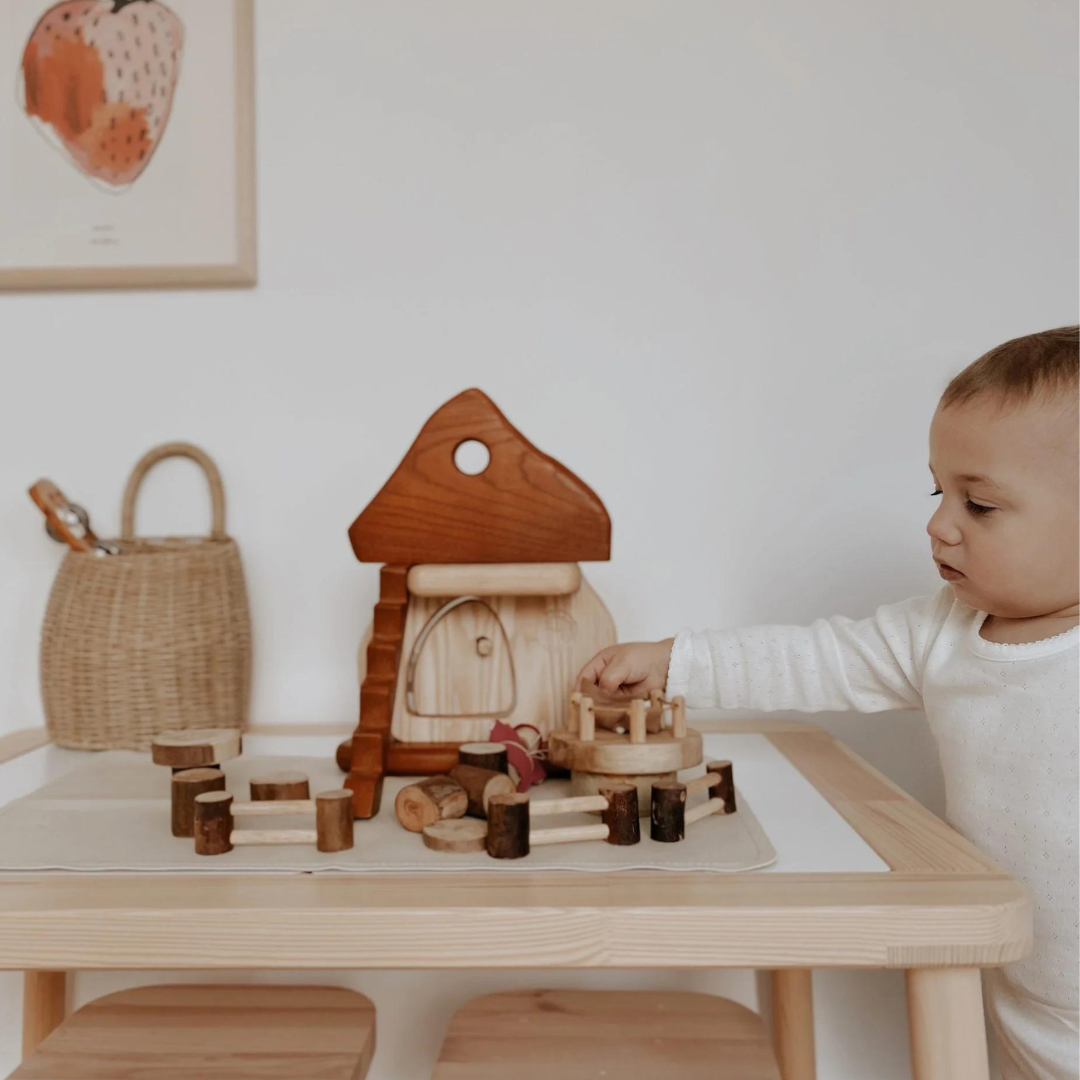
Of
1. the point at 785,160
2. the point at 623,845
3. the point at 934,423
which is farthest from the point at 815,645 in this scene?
the point at 785,160

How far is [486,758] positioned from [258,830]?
0.55 feet

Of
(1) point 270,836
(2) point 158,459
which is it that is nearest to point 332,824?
(1) point 270,836

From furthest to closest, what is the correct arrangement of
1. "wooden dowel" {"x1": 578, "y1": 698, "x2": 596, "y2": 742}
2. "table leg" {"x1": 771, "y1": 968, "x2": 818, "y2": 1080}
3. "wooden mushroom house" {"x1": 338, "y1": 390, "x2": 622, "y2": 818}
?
"table leg" {"x1": 771, "y1": 968, "x2": 818, "y2": 1080}, "wooden mushroom house" {"x1": 338, "y1": 390, "x2": 622, "y2": 818}, "wooden dowel" {"x1": 578, "y1": 698, "x2": 596, "y2": 742}

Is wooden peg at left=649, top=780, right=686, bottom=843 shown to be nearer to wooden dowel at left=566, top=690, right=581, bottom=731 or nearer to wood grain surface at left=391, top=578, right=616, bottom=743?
wooden dowel at left=566, top=690, right=581, bottom=731

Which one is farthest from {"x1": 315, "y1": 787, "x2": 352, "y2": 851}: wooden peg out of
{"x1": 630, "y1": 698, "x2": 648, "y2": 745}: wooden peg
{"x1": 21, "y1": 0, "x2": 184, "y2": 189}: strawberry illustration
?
{"x1": 21, "y1": 0, "x2": 184, "y2": 189}: strawberry illustration

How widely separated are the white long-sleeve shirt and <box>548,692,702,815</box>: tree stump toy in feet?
0.47

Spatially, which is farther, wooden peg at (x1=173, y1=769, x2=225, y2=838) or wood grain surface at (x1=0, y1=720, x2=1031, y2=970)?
wooden peg at (x1=173, y1=769, x2=225, y2=838)

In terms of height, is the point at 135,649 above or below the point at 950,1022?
above

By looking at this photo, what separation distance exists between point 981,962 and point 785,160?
0.91 m

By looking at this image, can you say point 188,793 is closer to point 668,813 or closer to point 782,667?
point 668,813

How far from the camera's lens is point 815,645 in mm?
927

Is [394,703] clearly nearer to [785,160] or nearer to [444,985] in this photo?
[444,985]

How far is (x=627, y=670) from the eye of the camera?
896 millimetres

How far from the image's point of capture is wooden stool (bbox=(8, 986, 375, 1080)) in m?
0.81
